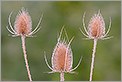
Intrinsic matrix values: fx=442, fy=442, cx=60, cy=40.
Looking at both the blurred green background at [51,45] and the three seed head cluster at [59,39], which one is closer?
the three seed head cluster at [59,39]

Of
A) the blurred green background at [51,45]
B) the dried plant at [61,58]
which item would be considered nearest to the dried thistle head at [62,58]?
the dried plant at [61,58]

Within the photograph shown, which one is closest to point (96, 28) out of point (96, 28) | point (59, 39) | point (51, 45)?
point (96, 28)

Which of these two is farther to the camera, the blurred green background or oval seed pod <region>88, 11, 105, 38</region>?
the blurred green background

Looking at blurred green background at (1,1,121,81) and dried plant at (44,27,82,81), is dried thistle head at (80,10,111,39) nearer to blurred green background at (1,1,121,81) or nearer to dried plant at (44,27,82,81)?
dried plant at (44,27,82,81)

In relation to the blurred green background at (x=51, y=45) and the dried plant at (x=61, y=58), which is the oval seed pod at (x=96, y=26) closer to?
the dried plant at (x=61, y=58)

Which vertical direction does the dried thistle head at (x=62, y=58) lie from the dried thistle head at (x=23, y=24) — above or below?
below

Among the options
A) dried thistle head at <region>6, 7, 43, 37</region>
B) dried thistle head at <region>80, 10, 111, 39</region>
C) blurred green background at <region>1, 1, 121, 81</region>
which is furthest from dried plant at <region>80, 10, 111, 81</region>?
blurred green background at <region>1, 1, 121, 81</region>

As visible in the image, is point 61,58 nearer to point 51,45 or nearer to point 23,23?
point 23,23
